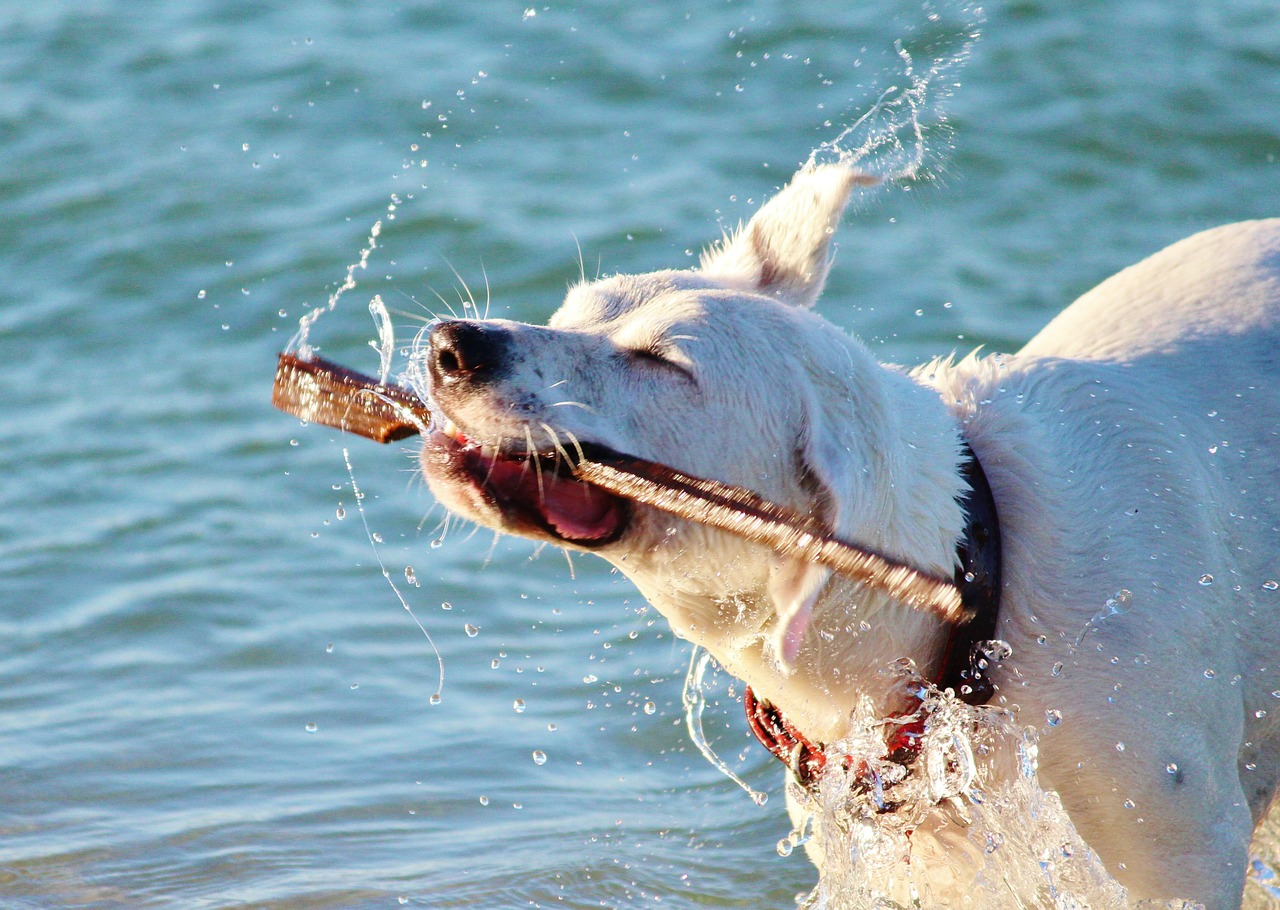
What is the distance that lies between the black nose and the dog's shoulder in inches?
71.5

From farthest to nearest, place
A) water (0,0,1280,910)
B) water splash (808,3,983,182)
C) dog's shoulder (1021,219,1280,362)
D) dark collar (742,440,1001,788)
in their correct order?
water (0,0,1280,910) < water splash (808,3,983,182) < dog's shoulder (1021,219,1280,362) < dark collar (742,440,1001,788)

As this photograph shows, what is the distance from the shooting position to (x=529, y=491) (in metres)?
3.04

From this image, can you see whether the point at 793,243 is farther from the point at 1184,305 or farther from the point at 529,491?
the point at 1184,305

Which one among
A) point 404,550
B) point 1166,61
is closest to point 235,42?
point 404,550

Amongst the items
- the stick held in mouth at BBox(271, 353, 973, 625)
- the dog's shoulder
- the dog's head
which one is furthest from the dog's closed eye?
the dog's shoulder

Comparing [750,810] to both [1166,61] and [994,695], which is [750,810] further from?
[1166,61]

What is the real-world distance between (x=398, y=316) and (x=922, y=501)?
5182mm

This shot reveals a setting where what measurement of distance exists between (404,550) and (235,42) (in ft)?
18.1

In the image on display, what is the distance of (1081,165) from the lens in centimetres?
904

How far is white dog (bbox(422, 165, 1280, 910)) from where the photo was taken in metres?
3.05

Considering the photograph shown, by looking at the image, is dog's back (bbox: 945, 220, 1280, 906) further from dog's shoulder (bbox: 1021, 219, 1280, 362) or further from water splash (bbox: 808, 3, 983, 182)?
water splash (bbox: 808, 3, 983, 182)

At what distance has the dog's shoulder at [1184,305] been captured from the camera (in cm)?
405

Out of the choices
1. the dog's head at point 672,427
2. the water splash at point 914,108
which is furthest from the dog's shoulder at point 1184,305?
the dog's head at point 672,427

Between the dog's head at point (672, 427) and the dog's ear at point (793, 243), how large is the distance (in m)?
0.48
